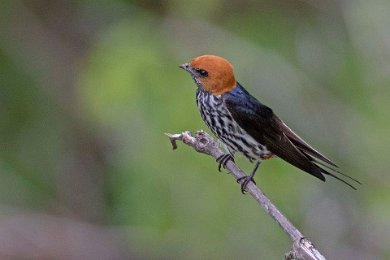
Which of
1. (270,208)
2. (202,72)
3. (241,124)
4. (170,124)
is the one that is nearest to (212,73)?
(202,72)

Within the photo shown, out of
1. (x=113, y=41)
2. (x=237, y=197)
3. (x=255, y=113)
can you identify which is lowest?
(x=255, y=113)

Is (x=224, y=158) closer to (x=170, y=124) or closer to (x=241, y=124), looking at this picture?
(x=241, y=124)

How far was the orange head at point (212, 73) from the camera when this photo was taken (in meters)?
5.58

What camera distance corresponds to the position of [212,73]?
5.65 m

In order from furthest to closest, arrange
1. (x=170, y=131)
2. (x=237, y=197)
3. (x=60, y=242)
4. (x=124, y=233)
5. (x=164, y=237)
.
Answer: (x=60, y=242), (x=124, y=233), (x=164, y=237), (x=237, y=197), (x=170, y=131)

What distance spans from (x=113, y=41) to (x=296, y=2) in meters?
2.22

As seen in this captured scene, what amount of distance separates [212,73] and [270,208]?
3.04 feet

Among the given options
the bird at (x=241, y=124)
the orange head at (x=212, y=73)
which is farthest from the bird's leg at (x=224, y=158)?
the orange head at (x=212, y=73)

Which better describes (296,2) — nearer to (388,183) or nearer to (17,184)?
(388,183)

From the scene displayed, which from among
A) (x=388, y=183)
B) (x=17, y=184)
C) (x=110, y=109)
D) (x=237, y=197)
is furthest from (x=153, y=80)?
(x=17, y=184)

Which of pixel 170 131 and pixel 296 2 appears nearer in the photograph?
pixel 170 131

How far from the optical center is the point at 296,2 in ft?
Result: 33.7

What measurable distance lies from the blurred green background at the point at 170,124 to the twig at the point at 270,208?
219 centimetres

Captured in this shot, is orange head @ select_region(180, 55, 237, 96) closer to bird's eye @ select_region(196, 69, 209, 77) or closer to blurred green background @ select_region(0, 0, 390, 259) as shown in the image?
bird's eye @ select_region(196, 69, 209, 77)
